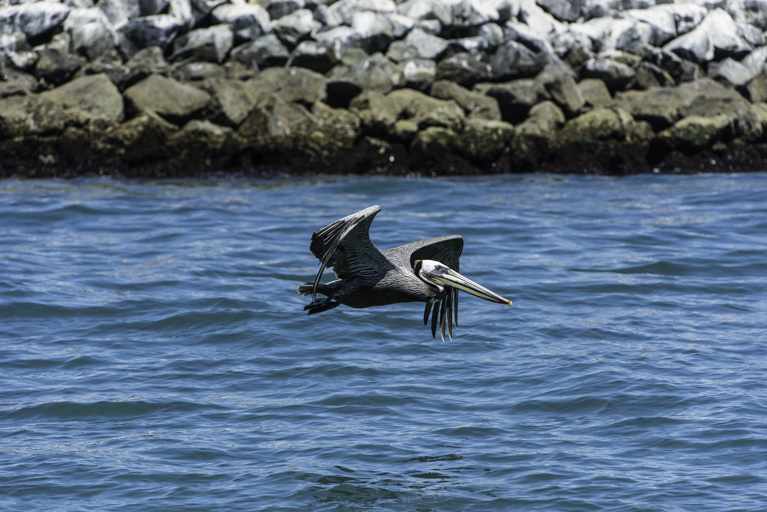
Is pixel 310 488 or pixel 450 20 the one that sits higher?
pixel 450 20

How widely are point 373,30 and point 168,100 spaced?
17.5 ft

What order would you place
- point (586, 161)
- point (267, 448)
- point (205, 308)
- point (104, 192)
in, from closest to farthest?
point (267, 448)
point (205, 308)
point (104, 192)
point (586, 161)

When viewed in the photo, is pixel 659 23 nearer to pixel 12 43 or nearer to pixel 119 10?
pixel 119 10

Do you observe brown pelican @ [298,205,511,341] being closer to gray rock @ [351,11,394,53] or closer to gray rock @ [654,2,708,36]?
gray rock @ [351,11,394,53]

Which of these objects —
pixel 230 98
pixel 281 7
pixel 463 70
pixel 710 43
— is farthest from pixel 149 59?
pixel 710 43

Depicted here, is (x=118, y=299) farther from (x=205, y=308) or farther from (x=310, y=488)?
(x=310, y=488)

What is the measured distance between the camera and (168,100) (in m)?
20.9

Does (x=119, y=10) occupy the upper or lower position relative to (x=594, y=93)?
upper

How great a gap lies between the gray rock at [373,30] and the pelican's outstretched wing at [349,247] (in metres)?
15.0

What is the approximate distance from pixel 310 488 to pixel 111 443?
2126 mm

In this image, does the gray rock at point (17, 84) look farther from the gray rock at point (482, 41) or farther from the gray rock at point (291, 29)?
the gray rock at point (482, 41)

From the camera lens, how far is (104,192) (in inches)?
779

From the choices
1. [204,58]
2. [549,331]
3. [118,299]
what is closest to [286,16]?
[204,58]

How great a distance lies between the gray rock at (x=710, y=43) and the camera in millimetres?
23938
